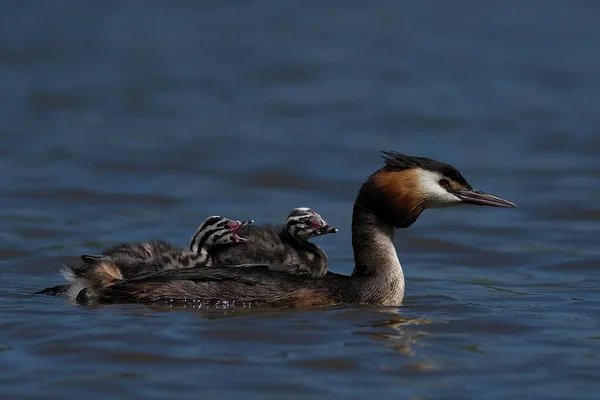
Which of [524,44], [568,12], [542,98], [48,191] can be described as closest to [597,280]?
[48,191]

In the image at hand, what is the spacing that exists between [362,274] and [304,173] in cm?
645

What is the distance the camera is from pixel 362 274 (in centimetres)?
1060

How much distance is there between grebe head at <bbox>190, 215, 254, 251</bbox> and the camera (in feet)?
34.1

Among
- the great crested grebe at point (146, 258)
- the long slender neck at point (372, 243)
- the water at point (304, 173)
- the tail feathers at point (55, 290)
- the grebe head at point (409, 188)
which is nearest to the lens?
the water at point (304, 173)

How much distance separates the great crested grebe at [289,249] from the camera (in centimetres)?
1039

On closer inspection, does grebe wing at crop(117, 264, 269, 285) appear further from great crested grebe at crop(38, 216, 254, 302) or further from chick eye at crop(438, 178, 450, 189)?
chick eye at crop(438, 178, 450, 189)

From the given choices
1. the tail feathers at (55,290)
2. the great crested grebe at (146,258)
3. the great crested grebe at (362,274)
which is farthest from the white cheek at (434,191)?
the tail feathers at (55,290)

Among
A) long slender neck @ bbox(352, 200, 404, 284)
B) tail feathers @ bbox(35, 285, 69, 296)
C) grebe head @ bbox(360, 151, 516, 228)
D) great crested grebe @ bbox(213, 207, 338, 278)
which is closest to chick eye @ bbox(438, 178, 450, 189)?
grebe head @ bbox(360, 151, 516, 228)

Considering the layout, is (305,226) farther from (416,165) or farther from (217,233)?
(416,165)

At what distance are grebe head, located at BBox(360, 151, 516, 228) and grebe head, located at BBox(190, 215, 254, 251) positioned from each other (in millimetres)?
940

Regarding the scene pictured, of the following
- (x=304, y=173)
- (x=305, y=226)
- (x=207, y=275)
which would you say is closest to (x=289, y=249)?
(x=305, y=226)

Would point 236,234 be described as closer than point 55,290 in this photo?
Yes

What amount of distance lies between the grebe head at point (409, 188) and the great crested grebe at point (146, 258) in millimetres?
919

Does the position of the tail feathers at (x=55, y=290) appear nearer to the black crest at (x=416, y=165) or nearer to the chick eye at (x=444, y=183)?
the black crest at (x=416, y=165)
